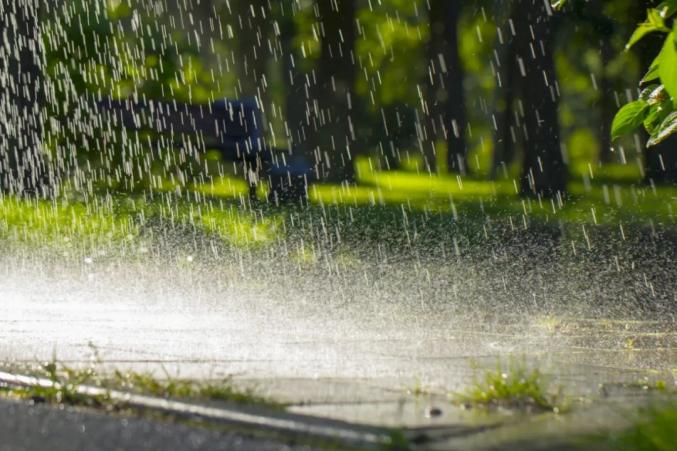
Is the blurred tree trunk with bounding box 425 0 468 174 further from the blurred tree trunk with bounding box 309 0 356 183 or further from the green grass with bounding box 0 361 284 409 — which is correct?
the green grass with bounding box 0 361 284 409

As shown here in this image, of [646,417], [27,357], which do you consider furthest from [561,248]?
[646,417]

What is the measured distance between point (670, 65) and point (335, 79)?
64.5 ft

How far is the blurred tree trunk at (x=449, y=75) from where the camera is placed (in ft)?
97.0

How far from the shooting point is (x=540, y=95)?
20.1 metres

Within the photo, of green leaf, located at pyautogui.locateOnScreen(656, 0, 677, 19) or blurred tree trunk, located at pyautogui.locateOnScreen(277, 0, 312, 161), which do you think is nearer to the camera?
green leaf, located at pyautogui.locateOnScreen(656, 0, 677, 19)

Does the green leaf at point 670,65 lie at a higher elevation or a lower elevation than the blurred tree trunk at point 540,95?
lower

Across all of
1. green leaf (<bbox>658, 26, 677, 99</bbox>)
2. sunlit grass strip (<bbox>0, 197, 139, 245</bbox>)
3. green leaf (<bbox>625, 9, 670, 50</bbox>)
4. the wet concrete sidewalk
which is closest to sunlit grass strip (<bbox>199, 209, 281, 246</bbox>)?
sunlit grass strip (<bbox>0, 197, 139, 245</bbox>)

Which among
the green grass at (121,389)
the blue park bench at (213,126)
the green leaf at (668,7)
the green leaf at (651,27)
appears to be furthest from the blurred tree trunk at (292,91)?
the green leaf at (651,27)

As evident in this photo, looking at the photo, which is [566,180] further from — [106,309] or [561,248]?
Answer: [106,309]

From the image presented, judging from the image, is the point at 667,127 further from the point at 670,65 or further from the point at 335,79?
the point at 335,79

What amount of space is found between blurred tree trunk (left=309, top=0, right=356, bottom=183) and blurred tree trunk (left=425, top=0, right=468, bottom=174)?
395cm

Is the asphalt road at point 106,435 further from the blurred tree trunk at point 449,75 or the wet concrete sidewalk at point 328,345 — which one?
the blurred tree trunk at point 449,75

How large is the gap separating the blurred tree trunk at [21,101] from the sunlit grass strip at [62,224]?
2230 mm

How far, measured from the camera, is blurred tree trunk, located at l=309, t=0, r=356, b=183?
23594 mm
